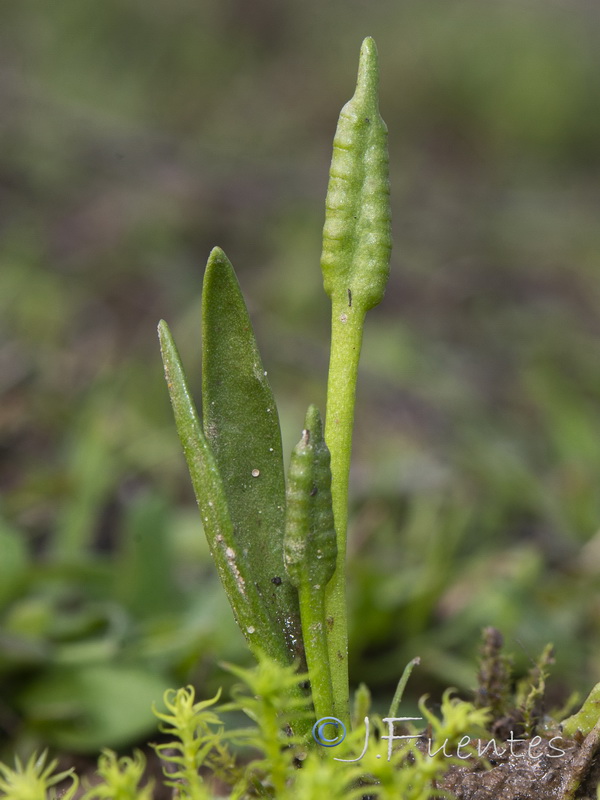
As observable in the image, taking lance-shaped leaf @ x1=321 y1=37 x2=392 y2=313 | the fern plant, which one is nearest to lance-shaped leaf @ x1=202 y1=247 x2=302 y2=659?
the fern plant

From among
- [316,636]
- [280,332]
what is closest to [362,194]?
[316,636]

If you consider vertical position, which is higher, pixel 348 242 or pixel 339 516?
pixel 348 242

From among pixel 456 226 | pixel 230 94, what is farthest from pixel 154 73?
pixel 456 226

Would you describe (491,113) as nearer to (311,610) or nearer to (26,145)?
(26,145)

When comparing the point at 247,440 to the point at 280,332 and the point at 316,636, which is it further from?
the point at 280,332

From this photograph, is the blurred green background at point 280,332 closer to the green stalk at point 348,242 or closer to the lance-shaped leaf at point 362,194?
the green stalk at point 348,242

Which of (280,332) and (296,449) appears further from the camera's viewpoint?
(280,332)

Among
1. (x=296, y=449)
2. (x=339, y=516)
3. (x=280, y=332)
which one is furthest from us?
(x=280, y=332)
